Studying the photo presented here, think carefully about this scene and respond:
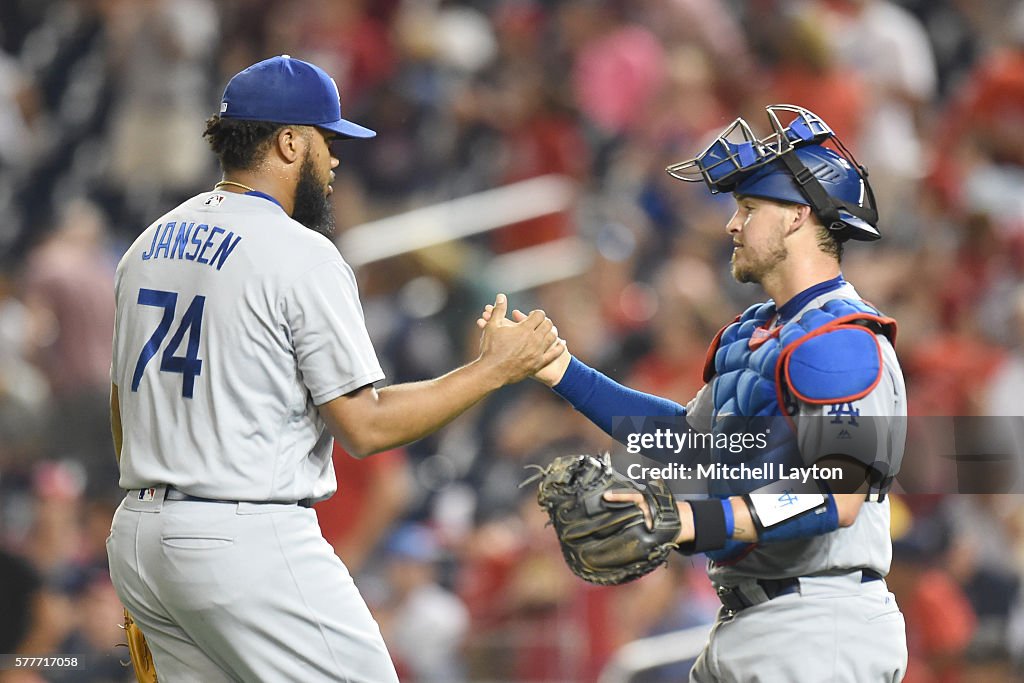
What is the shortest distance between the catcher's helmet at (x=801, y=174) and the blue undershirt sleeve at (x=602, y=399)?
0.61 meters

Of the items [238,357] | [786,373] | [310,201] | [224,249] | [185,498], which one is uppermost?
[310,201]

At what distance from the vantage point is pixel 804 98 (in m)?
8.16

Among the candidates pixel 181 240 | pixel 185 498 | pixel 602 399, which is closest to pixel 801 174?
pixel 602 399

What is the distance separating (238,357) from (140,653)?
0.96 meters

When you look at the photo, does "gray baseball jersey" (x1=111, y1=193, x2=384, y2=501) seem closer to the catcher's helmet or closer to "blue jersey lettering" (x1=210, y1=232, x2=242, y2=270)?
"blue jersey lettering" (x1=210, y1=232, x2=242, y2=270)

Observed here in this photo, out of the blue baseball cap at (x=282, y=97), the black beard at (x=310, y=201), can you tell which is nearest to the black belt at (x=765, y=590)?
the black beard at (x=310, y=201)

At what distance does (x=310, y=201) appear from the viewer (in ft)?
11.7

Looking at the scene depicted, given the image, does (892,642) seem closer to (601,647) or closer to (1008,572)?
(601,647)

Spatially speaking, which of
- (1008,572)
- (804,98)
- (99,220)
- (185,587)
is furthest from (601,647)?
(99,220)

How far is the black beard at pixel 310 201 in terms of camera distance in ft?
11.6

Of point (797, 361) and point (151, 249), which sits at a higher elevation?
point (151, 249)

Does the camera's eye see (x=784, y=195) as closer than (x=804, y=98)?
Yes

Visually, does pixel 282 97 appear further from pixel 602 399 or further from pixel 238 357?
pixel 602 399

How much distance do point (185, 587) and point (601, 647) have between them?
10.1ft
